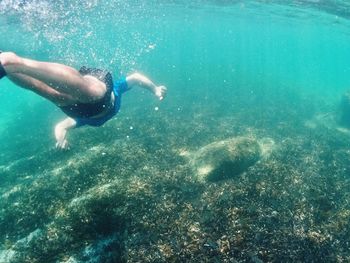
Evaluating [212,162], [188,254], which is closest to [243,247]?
[188,254]

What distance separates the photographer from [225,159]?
12711 mm

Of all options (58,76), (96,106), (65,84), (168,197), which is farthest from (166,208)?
(58,76)

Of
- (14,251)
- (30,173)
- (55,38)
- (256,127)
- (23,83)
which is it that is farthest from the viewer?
(55,38)

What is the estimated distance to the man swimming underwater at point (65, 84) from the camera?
4598 mm

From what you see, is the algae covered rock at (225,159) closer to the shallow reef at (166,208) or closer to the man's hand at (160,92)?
the shallow reef at (166,208)

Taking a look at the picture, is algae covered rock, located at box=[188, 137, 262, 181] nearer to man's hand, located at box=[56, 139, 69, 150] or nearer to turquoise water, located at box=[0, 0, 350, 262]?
turquoise water, located at box=[0, 0, 350, 262]

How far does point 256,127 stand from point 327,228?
42.8 ft

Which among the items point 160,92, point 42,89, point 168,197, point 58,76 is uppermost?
point 58,76

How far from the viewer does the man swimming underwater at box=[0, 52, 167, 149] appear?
4598 mm

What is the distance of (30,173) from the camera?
15281 millimetres

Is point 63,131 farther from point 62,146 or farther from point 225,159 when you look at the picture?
point 225,159

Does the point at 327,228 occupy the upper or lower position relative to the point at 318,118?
upper

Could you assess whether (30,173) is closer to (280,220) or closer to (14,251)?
(14,251)

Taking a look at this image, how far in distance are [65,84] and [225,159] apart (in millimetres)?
8756
